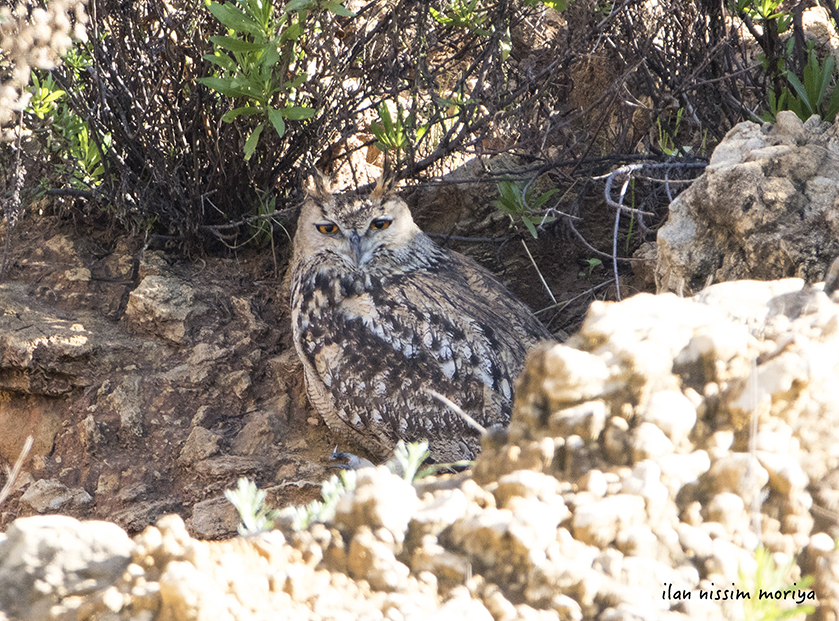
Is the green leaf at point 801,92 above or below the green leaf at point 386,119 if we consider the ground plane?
below

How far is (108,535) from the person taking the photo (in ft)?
3.89

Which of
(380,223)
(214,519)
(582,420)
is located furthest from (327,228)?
(582,420)

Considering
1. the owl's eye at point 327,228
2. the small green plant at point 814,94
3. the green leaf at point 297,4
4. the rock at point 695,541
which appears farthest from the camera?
the owl's eye at point 327,228

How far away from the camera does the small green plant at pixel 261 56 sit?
2793mm

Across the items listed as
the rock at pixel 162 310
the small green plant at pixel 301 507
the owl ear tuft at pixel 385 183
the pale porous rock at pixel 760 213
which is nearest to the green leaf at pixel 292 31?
the owl ear tuft at pixel 385 183

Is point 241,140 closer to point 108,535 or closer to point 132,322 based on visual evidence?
point 132,322

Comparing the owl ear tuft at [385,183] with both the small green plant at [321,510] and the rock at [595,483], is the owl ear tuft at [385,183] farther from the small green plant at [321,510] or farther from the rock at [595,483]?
the rock at [595,483]

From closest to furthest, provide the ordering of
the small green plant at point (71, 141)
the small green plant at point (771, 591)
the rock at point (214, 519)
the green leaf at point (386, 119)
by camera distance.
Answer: the small green plant at point (771, 591) → the rock at point (214, 519) → the green leaf at point (386, 119) → the small green plant at point (71, 141)

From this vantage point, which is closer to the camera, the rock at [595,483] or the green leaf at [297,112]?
the rock at [595,483]

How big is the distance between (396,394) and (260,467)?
76 centimetres

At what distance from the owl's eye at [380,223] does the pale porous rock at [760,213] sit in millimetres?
1346

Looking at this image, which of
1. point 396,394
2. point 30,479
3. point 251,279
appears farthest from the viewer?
point 251,279

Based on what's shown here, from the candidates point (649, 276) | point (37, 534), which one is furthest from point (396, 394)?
point (37, 534)

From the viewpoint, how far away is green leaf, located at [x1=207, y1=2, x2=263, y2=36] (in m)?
2.74
